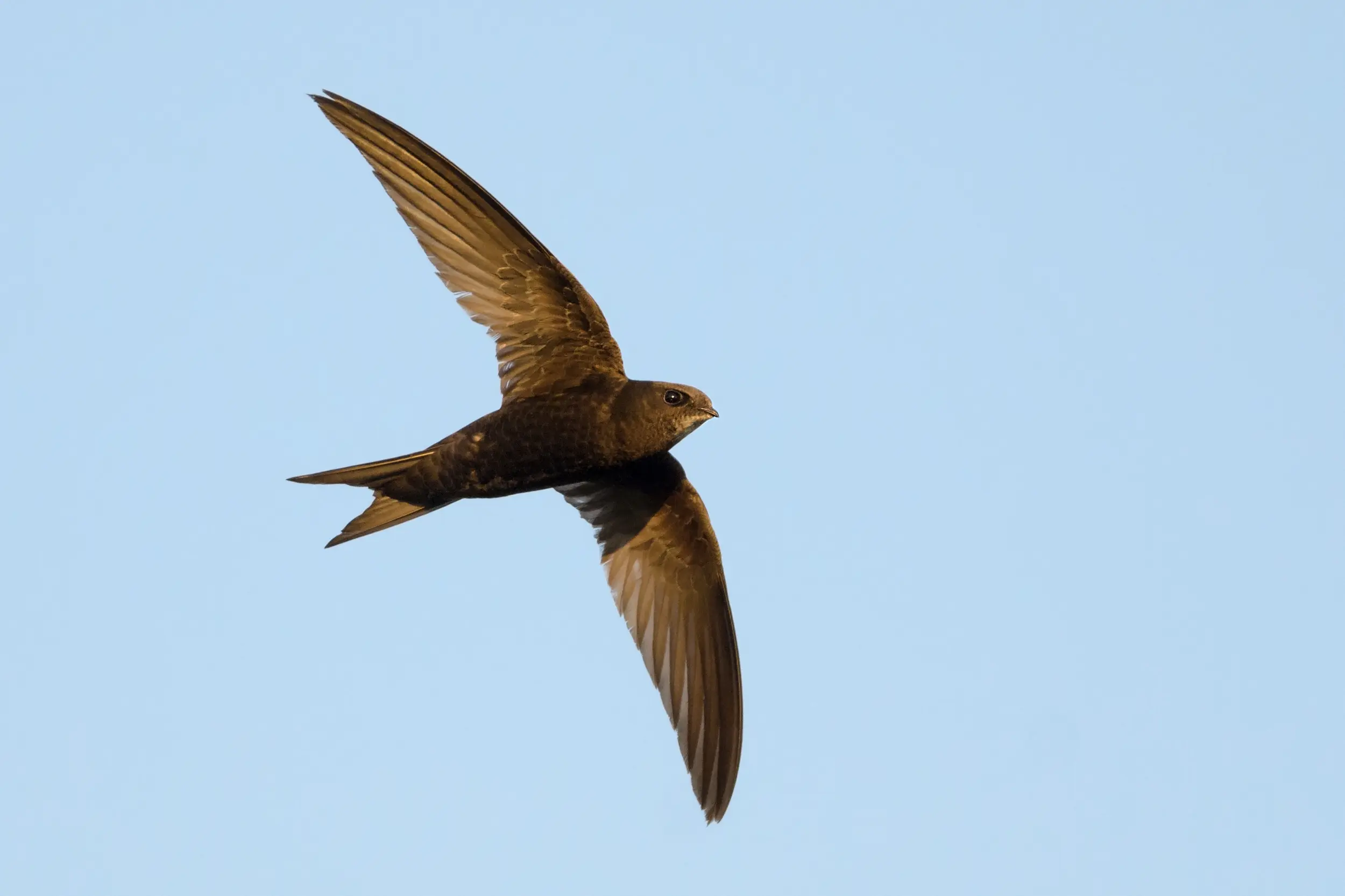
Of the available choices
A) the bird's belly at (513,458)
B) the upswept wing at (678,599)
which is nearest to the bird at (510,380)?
the bird's belly at (513,458)

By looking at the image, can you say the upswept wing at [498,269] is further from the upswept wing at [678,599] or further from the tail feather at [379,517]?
the upswept wing at [678,599]

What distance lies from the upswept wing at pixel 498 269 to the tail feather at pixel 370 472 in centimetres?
67

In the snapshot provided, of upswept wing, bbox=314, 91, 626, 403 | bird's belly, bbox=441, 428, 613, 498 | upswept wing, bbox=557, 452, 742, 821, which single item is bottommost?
upswept wing, bbox=557, 452, 742, 821

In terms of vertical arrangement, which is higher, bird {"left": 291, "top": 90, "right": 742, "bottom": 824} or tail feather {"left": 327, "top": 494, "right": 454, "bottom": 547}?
bird {"left": 291, "top": 90, "right": 742, "bottom": 824}

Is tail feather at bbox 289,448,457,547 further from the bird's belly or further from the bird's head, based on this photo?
the bird's head

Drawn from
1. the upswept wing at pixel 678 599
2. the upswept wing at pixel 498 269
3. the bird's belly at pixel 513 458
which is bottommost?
the upswept wing at pixel 678 599

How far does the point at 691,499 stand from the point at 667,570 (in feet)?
1.67

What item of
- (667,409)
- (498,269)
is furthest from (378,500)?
(667,409)

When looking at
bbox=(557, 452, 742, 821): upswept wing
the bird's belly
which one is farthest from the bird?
bbox=(557, 452, 742, 821): upswept wing

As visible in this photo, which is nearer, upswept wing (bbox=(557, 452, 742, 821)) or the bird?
the bird

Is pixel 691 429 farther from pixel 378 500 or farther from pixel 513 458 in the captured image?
pixel 378 500

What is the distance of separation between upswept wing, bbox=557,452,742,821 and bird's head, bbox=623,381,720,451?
1.05m

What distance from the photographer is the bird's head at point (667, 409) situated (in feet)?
31.6

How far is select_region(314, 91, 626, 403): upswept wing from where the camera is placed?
9695 millimetres
